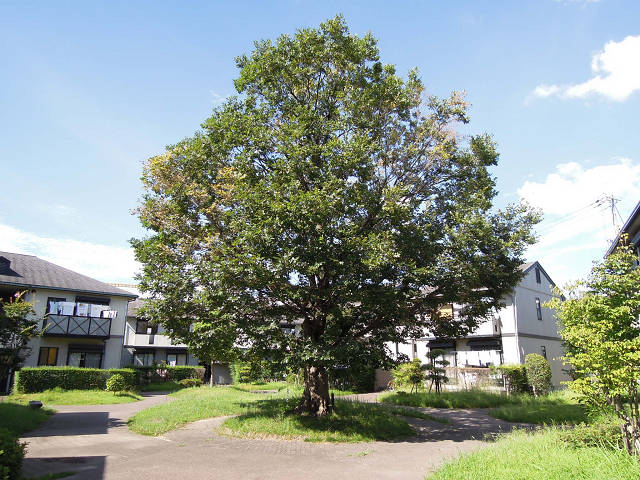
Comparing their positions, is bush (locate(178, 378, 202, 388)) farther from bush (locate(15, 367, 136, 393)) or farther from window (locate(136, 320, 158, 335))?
window (locate(136, 320, 158, 335))

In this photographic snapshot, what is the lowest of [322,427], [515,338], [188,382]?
[188,382]

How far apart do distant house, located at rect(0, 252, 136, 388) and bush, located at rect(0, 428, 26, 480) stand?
76.3 ft

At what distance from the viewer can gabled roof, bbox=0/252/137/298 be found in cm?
2703

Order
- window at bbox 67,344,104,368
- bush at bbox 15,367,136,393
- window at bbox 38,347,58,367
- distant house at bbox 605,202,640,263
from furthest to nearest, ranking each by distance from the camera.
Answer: window at bbox 67,344,104,368
window at bbox 38,347,58,367
bush at bbox 15,367,136,393
distant house at bbox 605,202,640,263

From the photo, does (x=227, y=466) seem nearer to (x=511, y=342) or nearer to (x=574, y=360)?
(x=574, y=360)

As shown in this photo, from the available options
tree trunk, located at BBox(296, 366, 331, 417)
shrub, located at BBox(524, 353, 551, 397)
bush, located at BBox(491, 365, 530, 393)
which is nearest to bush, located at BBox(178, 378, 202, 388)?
tree trunk, located at BBox(296, 366, 331, 417)

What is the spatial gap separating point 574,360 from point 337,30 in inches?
471

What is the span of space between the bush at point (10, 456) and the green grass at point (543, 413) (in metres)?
14.5

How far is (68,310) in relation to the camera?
2869 cm

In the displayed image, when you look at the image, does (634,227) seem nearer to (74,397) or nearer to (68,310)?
(74,397)

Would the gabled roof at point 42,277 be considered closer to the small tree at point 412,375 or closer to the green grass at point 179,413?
the green grass at point 179,413

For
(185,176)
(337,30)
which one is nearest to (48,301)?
(185,176)

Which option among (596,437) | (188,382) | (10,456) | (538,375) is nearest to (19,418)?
(10,456)

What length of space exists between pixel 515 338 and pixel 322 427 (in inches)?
772
